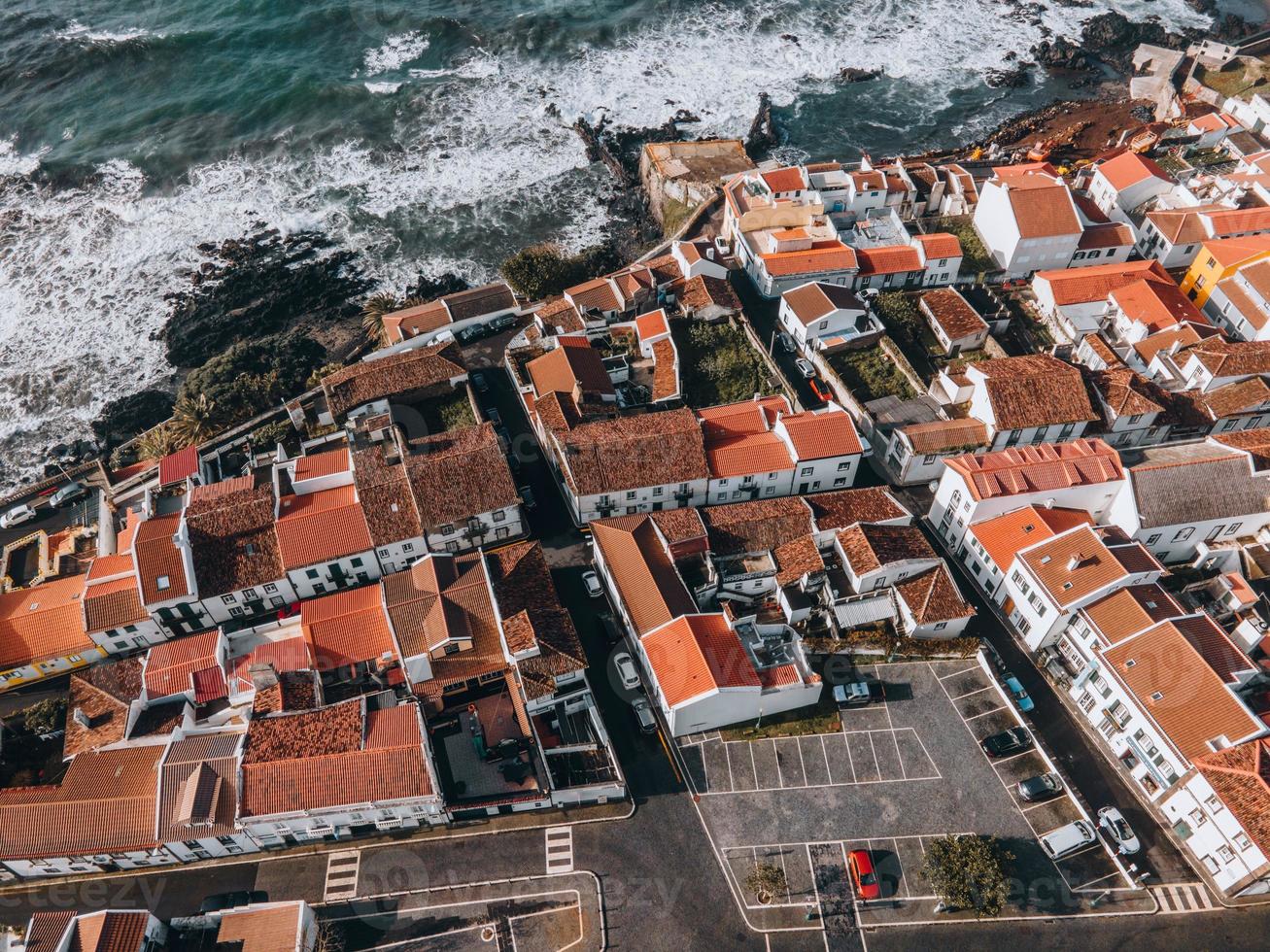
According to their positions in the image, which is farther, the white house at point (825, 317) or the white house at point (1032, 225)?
the white house at point (1032, 225)

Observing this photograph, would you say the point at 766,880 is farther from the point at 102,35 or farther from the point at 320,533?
the point at 102,35

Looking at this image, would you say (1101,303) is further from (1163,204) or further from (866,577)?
(866,577)

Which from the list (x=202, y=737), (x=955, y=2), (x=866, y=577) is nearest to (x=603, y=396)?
(x=866, y=577)

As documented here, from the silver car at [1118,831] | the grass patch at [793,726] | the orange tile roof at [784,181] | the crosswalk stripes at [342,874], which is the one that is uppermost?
the orange tile roof at [784,181]

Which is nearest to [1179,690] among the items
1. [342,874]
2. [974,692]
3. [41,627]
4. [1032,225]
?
[974,692]

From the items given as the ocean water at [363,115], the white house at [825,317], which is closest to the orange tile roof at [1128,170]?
the ocean water at [363,115]

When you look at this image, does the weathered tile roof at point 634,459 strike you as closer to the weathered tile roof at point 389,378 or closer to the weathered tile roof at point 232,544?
the weathered tile roof at point 389,378

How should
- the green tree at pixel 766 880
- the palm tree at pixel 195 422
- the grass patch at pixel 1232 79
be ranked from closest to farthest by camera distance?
1. the green tree at pixel 766 880
2. the palm tree at pixel 195 422
3. the grass patch at pixel 1232 79
